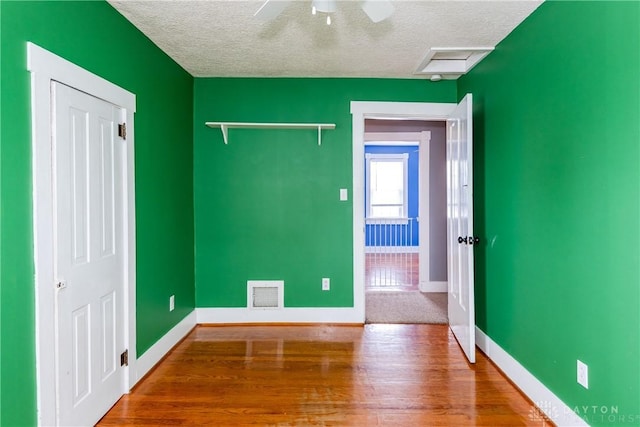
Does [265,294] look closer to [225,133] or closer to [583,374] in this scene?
[225,133]

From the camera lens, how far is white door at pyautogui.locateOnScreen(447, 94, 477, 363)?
8.33ft

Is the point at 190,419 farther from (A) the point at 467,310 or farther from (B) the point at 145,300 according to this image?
(A) the point at 467,310

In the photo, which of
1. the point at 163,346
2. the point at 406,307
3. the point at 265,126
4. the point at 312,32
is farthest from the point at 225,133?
the point at 406,307

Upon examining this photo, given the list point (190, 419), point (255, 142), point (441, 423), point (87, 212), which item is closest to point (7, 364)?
point (87, 212)

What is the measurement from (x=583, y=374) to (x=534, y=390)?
18.8 inches

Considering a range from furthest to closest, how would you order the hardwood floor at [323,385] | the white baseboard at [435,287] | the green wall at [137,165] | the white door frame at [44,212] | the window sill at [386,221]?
the window sill at [386,221] < the white baseboard at [435,287] < the hardwood floor at [323,385] < the white door frame at [44,212] < the green wall at [137,165]

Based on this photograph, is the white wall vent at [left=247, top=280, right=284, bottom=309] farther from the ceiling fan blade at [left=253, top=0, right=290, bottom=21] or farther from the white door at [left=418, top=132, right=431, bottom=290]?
the ceiling fan blade at [left=253, top=0, right=290, bottom=21]

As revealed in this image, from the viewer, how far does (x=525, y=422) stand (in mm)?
1939

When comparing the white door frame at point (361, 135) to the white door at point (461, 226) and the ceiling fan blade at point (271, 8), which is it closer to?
the white door at point (461, 226)

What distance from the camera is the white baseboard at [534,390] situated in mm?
1841

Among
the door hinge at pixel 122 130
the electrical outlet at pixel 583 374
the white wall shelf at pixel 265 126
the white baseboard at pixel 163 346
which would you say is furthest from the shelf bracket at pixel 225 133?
the electrical outlet at pixel 583 374

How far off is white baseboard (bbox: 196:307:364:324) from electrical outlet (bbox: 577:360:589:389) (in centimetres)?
192

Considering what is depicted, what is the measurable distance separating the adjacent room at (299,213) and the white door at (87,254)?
1 centimetres

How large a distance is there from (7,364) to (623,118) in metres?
2.75
